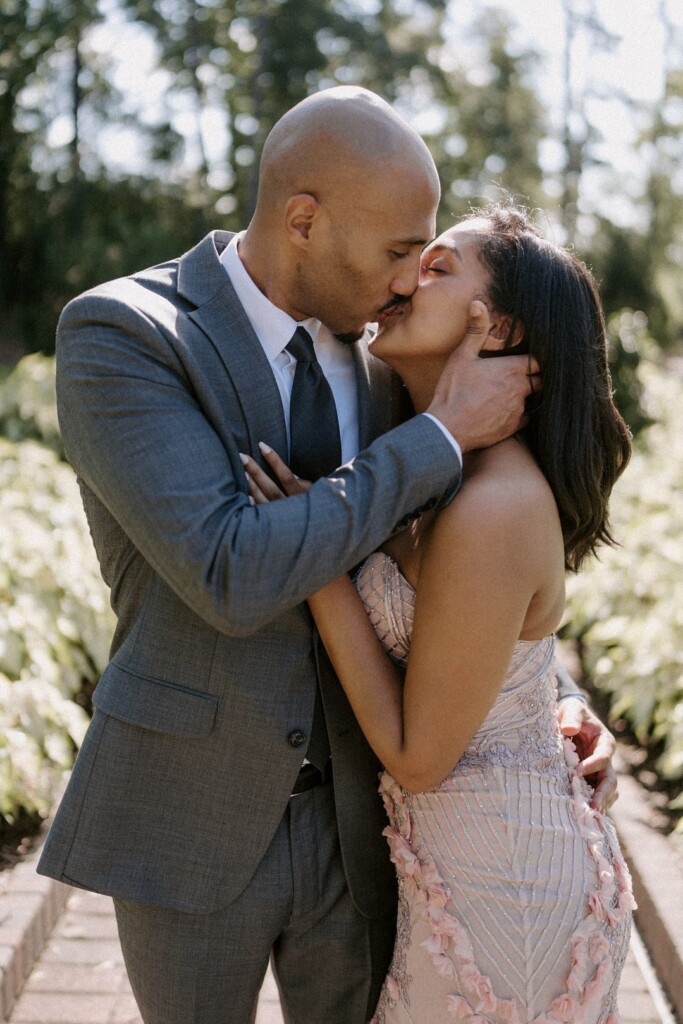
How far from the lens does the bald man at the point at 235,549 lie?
1.78 m

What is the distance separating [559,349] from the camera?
7.04 feet

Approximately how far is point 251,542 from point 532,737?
2.83 ft

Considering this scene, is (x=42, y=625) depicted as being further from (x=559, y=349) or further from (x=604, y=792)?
(x=559, y=349)

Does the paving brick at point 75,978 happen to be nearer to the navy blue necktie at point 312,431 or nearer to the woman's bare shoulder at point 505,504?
the navy blue necktie at point 312,431

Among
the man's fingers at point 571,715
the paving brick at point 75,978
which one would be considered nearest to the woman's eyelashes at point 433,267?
the man's fingers at point 571,715

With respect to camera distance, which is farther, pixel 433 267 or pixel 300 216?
pixel 433 267

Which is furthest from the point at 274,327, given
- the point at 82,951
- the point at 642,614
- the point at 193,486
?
the point at 642,614

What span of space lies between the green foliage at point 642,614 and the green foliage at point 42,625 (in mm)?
2279

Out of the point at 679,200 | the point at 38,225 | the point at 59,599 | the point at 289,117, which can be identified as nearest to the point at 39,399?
the point at 59,599

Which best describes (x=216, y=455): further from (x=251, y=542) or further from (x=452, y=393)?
(x=452, y=393)

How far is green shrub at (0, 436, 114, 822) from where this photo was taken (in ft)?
13.4

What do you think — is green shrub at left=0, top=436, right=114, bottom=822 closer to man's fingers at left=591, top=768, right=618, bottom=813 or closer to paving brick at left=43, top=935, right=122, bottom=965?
paving brick at left=43, top=935, right=122, bottom=965

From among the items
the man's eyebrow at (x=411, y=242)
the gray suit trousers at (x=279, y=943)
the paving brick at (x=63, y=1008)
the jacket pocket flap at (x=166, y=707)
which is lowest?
the paving brick at (x=63, y=1008)

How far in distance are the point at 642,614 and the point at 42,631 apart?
3097 mm
